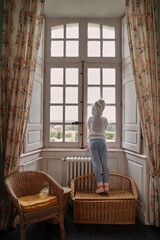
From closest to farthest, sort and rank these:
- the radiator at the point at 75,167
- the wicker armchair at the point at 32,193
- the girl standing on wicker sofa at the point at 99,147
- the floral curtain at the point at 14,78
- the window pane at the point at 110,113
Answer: the wicker armchair at the point at 32,193 → the floral curtain at the point at 14,78 → the girl standing on wicker sofa at the point at 99,147 → the radiator at the point at 75,167 → the window pane at the point at 110,113

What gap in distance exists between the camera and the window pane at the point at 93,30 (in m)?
3.32

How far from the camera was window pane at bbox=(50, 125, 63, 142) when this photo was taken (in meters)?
3.27

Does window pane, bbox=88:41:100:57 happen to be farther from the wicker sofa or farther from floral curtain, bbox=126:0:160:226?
→ the wicker sofa

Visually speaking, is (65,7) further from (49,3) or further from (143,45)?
(143,45)

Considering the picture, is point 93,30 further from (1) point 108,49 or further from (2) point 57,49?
(2) point 57,49

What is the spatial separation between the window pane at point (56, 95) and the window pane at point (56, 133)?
466mm

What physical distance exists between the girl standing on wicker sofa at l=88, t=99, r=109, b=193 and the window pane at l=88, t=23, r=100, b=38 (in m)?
1.41

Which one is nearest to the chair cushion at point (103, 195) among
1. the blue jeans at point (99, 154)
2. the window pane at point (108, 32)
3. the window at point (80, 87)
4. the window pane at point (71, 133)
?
the blue jeans at point (99, 154)

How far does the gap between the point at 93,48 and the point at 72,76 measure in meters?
0.64

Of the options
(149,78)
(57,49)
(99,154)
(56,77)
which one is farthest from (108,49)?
(99,154)

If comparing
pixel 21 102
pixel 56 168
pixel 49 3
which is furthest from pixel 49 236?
pixel 49 3

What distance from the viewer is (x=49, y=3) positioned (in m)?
2.90

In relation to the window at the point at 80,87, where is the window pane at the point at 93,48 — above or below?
above

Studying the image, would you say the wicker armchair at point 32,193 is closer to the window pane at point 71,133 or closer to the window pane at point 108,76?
the window pane at point 71,133
